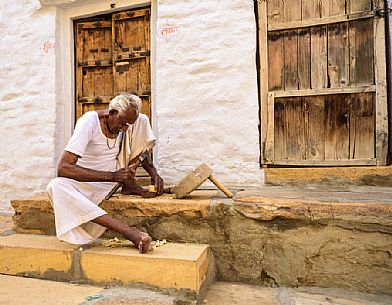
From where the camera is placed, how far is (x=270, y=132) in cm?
307

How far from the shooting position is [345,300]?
199 centimetres

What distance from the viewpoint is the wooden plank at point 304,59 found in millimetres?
2986

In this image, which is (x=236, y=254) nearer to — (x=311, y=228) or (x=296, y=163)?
(x=311, y=228)

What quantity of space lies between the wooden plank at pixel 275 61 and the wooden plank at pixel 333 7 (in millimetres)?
422

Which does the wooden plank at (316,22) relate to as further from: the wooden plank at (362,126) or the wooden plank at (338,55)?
the wooden plank at (362,126)

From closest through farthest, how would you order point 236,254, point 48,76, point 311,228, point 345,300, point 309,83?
point 345,300 → point 311,228 → point 236,254 → point 309,83 → point 48,76

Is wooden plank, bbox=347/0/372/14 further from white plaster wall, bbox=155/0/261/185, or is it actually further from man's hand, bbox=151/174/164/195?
man's hand, bbox=151/174/164/195

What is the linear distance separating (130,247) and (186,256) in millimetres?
469

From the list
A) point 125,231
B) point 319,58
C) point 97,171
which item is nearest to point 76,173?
point 97,171

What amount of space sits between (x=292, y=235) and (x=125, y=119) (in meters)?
1.46

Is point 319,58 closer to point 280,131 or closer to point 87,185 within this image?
point 280,131

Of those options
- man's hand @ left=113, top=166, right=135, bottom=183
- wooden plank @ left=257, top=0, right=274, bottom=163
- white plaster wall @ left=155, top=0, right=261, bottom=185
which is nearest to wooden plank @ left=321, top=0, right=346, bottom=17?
wooden plank @ left=257, top=0, right=274, bottom=163

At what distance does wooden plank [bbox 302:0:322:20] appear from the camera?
9.70 ft

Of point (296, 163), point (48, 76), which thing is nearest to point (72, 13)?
point (48, 76)
